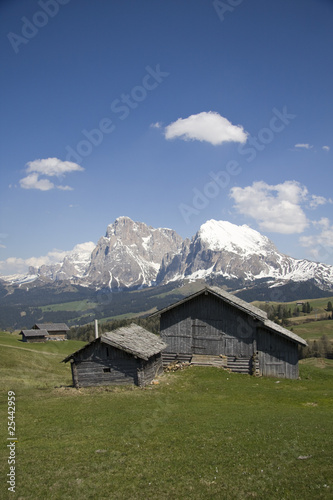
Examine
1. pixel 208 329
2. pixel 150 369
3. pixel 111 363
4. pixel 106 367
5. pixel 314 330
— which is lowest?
pixel 314 330

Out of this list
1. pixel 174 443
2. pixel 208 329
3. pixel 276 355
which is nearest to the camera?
pixel 174 443

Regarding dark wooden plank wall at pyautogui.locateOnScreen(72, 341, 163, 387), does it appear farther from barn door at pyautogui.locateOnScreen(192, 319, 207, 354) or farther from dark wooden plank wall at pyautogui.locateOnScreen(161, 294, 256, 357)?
barn door at pyautogui.locateOnScreen(192, 319, 207, 354)

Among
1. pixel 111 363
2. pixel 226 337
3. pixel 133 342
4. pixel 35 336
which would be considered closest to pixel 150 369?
pixel 133 342

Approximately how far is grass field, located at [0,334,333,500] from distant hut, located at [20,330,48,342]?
82786mm

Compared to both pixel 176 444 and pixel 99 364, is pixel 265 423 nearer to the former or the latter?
pixel 176 444

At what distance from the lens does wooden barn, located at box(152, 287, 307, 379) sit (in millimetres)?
35562

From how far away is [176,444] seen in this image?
15727 mm

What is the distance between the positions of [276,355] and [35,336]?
90.7 m

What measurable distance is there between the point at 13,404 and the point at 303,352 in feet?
314

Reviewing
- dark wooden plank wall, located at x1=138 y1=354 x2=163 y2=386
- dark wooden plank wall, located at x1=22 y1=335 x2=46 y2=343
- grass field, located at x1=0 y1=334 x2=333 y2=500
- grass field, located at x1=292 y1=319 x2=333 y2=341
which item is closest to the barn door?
dark wooden plank wall, located at x1=138 y1=354 x2=163 y2=386

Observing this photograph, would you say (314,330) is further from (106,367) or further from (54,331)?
(106,367)

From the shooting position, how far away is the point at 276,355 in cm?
3572

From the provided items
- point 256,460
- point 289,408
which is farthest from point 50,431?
point 289,408

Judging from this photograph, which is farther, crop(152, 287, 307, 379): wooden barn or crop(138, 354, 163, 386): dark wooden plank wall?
crop(152, 287, 307, 379): wooden barn
